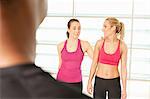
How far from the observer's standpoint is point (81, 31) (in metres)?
1.81

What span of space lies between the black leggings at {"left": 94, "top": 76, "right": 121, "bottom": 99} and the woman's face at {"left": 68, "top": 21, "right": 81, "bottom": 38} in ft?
0.98

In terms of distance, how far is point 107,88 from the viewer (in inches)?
69.4

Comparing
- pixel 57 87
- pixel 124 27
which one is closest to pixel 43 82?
pixel 57 87

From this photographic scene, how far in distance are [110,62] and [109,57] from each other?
3cm

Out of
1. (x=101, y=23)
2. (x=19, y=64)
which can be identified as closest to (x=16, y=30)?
(x=19, y=64)

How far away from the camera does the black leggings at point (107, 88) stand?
1778 millimetres

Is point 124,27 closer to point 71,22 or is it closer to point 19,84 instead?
point 71,22

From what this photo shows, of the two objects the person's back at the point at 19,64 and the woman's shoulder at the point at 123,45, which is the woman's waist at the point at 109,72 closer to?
the woman's shoulder at the point at 123,45

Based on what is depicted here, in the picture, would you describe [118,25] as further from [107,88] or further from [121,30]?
[107,88]

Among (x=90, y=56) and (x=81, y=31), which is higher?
(x=81, y=31)

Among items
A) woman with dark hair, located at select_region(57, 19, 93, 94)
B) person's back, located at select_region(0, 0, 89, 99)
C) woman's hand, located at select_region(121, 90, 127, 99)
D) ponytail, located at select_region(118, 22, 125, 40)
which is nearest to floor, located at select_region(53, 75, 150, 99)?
woman's hand, located at select_region(121, 90, 127, 99)

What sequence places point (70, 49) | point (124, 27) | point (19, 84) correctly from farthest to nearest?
point (70, 49)
point (124, 27)
point (19, 84)

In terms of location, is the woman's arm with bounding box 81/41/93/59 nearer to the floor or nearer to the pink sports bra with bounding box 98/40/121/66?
the pink sports bra with bounding box 98/40/121/66

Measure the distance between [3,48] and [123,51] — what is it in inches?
60.2
